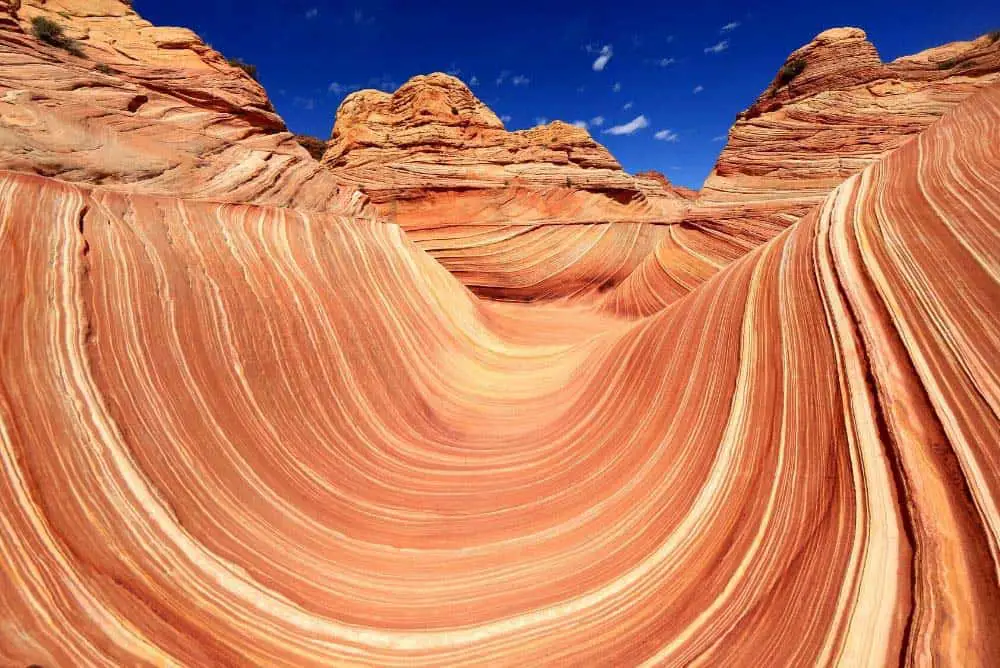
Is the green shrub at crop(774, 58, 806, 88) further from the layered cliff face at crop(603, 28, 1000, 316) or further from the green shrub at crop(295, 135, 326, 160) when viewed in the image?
the green shrub at crop(295, 135, 326, 160)

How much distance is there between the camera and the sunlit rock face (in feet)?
5.66

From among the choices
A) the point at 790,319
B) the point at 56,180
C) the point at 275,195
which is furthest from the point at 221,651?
the point at 275,195

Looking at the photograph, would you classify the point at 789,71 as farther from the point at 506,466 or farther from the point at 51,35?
the point at 51,35

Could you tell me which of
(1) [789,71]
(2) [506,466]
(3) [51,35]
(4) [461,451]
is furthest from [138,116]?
(1) [789,71]

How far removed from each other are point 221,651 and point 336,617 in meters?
0.47

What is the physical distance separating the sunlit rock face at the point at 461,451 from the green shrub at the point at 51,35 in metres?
1.09

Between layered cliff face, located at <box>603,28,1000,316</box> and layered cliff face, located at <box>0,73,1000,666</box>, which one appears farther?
layered cliff face, located at <box>603,28,1000,316</box>

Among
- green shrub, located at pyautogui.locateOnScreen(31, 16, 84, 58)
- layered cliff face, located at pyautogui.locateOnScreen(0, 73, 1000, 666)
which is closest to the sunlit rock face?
layered cliff face, located at pyautogui.locateOnScreen(0, 73, 1000, 666)

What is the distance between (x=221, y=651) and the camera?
5.80 ft

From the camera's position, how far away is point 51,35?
4934 mm

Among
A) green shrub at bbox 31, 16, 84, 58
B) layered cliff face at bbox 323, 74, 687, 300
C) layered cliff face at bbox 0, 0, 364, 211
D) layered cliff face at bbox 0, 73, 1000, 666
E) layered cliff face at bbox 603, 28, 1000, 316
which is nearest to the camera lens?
layered cliff face at bbox 0, 73, 1000, 666

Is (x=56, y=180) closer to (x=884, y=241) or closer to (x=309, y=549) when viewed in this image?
(x=309, y=549)

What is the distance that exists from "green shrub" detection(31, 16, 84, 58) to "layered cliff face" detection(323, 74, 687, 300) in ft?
16.4

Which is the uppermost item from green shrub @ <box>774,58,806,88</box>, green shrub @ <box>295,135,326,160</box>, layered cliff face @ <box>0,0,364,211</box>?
green shrub @ <box>295,135,326,160</box>
